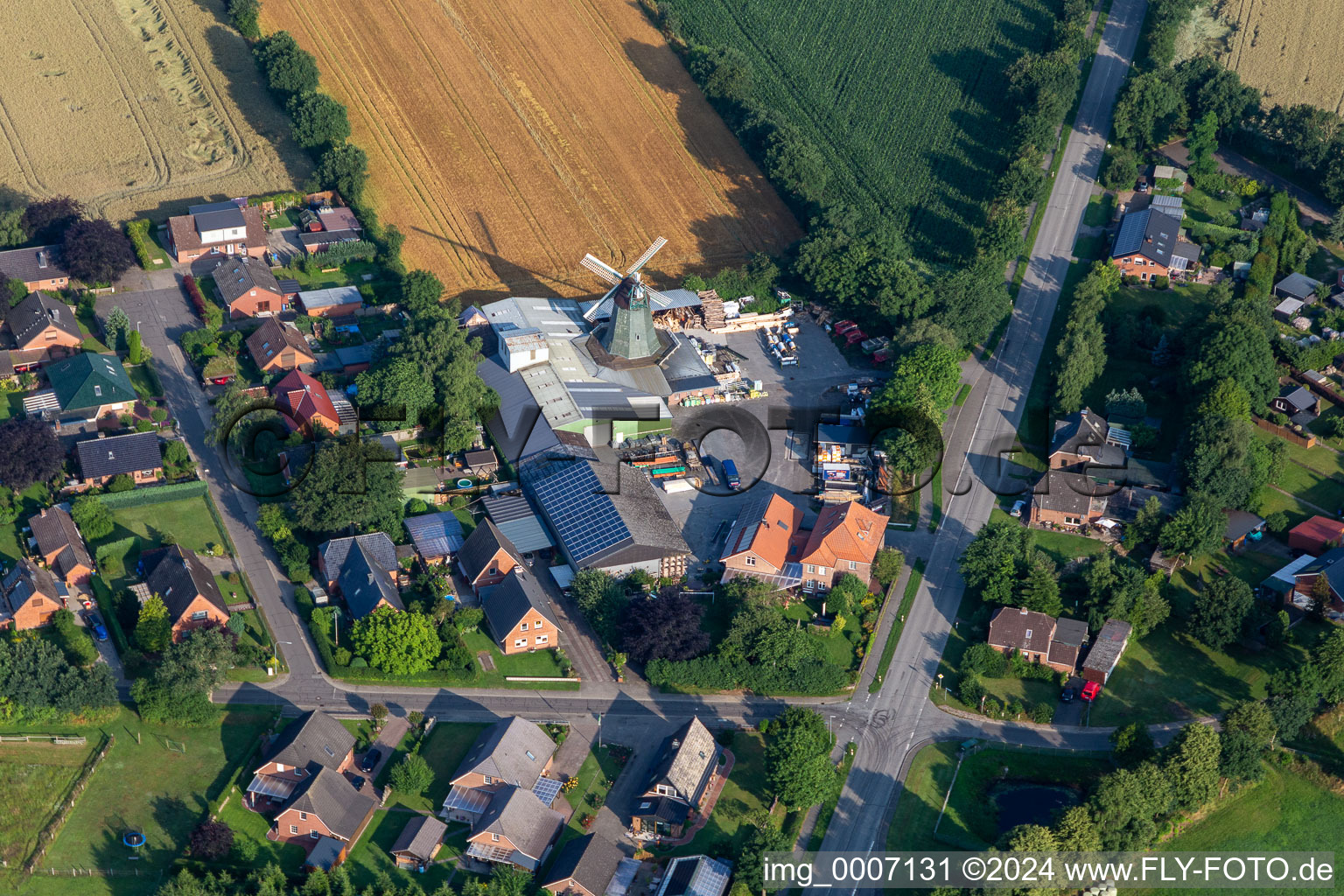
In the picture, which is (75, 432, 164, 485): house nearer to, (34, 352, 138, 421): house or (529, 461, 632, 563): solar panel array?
(34, 352, 138, 421): house

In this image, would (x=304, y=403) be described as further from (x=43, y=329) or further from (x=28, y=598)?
(x=28, y=598)

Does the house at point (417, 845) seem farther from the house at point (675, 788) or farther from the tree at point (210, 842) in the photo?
the house at point (675, 788)

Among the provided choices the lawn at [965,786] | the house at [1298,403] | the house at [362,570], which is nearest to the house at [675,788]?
the lawn at [965,786]

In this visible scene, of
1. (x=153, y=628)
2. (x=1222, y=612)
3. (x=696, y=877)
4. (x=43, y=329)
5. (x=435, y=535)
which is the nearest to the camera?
(x=696, y=877)

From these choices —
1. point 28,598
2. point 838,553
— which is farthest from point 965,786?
point 28,598

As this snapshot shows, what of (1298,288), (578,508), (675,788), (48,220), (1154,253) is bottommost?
(48,220)

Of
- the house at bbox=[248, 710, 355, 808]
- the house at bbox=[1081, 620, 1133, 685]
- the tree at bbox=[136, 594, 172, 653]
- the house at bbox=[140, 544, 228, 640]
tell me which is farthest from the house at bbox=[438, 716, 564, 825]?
the house at bbox=[1081, 620, 1133, 685]

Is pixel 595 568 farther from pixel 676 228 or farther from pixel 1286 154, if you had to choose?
pixel 1286 154
